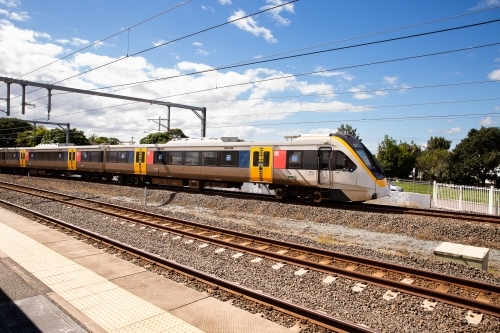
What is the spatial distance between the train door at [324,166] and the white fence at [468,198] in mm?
9031

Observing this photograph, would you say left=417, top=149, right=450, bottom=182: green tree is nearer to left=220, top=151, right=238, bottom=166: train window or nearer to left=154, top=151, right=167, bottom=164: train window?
left=220, top=151, right=238, bottom=166: train window

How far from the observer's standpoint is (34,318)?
5.19 meters

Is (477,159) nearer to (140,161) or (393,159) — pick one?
(393,159)

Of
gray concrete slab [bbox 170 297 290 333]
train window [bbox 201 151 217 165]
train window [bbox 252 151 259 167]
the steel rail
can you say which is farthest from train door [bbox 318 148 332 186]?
gray concrete slab [bbox 170 297 290 333]

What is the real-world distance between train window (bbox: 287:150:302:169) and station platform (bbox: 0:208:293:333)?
32.5 ft

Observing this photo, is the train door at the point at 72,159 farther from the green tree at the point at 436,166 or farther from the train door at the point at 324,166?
Result: the green tree at the point at 436,166

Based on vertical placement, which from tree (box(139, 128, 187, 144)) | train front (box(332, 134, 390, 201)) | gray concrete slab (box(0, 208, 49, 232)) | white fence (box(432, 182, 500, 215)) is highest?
tree (box(139, 128, 187, 144))

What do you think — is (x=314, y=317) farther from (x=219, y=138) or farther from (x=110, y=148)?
(x=110, y=148)

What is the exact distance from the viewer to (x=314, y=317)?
213 inches

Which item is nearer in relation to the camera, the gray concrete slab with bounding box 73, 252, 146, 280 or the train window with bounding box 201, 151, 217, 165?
the gray concrete slab with bounding box 73, 252, 146, 280

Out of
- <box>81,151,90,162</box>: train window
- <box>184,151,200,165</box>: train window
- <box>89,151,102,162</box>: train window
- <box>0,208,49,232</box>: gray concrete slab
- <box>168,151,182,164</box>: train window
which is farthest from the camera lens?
<box>81,151,90,162</box>: train window

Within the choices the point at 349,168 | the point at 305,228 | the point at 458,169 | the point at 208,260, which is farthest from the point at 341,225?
the point at 458,169

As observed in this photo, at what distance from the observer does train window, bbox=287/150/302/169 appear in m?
16.7

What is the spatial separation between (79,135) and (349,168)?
247 feet
